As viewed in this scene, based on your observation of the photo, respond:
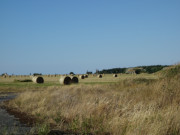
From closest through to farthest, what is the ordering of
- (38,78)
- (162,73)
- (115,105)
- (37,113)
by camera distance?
(115,105) → (37,113) → (162,73) → (38,78)

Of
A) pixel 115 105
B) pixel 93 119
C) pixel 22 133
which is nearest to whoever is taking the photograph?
pixel 22 133

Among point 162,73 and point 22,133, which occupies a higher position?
point 162,73

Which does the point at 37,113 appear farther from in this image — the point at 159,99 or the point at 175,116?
the point at 175,116

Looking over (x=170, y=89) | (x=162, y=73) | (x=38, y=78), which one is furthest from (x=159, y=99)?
(x=38, y=78)

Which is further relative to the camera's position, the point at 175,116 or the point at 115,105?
the point at 115,105

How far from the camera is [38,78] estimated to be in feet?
145

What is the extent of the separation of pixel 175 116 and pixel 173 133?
0.85m

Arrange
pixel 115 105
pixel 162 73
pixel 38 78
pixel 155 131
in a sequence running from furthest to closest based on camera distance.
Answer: pixel 38 78, pixel 162 73, pixel 115 105, pixel 155 131

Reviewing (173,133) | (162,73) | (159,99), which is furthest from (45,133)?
(162,73)

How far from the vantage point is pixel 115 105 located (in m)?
9.71

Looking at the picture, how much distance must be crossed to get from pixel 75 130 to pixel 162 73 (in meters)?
12.4

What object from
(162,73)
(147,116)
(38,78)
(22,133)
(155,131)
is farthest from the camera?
(38,78)

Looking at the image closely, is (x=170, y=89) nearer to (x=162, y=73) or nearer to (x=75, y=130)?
(x=75, y=130)

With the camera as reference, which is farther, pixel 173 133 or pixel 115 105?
pixel 115 105
